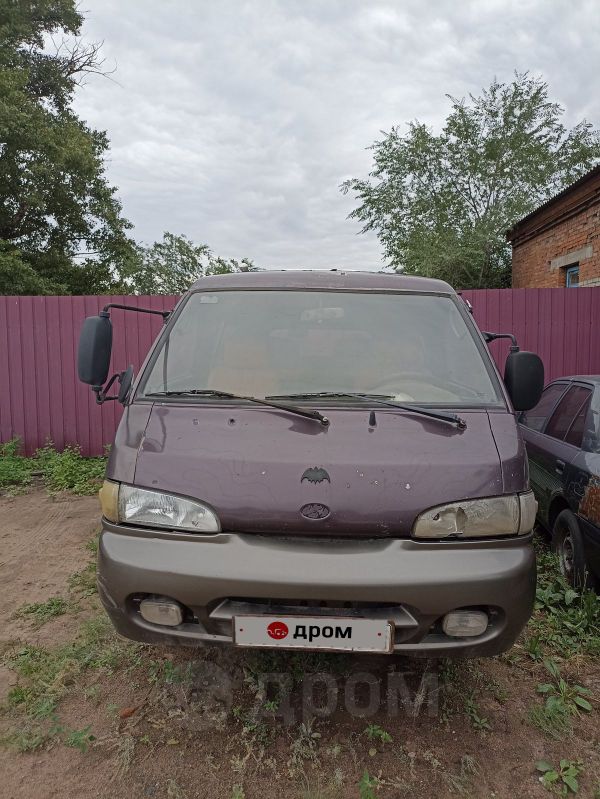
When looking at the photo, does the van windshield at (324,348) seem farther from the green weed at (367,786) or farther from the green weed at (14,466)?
the green weed at (14,466)

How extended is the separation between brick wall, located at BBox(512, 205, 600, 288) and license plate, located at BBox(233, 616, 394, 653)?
31.7 ft

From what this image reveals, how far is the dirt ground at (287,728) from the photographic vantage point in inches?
76.6

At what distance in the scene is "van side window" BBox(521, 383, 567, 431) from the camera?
4203 millimetres

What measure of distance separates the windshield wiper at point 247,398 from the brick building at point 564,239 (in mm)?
9283

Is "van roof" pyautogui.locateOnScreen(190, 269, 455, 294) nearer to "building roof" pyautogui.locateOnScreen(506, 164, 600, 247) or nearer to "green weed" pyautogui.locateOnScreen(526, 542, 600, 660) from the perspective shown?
"green weed" pyautogui.locateOnScreen(526, 542, 600, 660)

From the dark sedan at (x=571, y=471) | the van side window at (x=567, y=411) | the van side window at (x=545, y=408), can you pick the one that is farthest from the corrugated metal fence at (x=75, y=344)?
the van side window at (x=567, y=411)

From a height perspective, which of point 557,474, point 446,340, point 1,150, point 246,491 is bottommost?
point 557,474

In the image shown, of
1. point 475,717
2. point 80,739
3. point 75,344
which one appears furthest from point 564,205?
point 80,739

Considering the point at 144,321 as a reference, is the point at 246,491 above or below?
below

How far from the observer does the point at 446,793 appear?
75.0 inches

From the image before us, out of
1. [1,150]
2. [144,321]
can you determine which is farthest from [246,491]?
[1,150]

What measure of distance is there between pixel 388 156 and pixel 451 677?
21144mm

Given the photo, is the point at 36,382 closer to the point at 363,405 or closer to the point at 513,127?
the point at 363,405

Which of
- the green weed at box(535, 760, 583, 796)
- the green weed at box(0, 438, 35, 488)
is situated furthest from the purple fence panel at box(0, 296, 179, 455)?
the green weed at box(535, 760, 583, 796)
